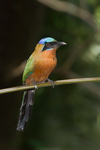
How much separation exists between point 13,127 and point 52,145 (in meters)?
0.94

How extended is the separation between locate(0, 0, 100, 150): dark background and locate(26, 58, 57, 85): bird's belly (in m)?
0.58

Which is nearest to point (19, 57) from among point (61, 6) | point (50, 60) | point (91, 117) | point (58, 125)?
point (61, 6)

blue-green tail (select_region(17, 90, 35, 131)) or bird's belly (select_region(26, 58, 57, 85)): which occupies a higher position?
bird's belly (select_region(26, 58, 57, 85))

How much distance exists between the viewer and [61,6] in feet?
7.31

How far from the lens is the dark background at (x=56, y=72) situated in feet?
6.50

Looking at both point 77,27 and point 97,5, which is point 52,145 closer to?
point 77,27

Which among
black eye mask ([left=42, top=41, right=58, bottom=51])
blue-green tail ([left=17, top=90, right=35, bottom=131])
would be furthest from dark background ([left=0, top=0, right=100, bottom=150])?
black eye mask ([left=42, top=41, right=58, bottom=51])

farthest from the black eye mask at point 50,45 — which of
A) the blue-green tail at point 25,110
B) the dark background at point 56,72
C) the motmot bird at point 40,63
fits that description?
the dark background at point 56,72

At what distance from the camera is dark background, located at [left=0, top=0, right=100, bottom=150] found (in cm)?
198

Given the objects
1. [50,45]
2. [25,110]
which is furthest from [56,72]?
[50,45]

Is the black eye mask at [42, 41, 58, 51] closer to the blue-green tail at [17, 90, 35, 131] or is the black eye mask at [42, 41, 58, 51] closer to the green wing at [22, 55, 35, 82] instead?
the green wing at [22, 55, 35, 82]

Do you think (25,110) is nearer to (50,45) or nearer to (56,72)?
(50,45)

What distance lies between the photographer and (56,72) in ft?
7.02

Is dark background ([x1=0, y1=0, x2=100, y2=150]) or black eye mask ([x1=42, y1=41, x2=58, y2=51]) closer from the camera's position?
black eye mask ([x1=42, y1=41, x2=58, y2=51])
